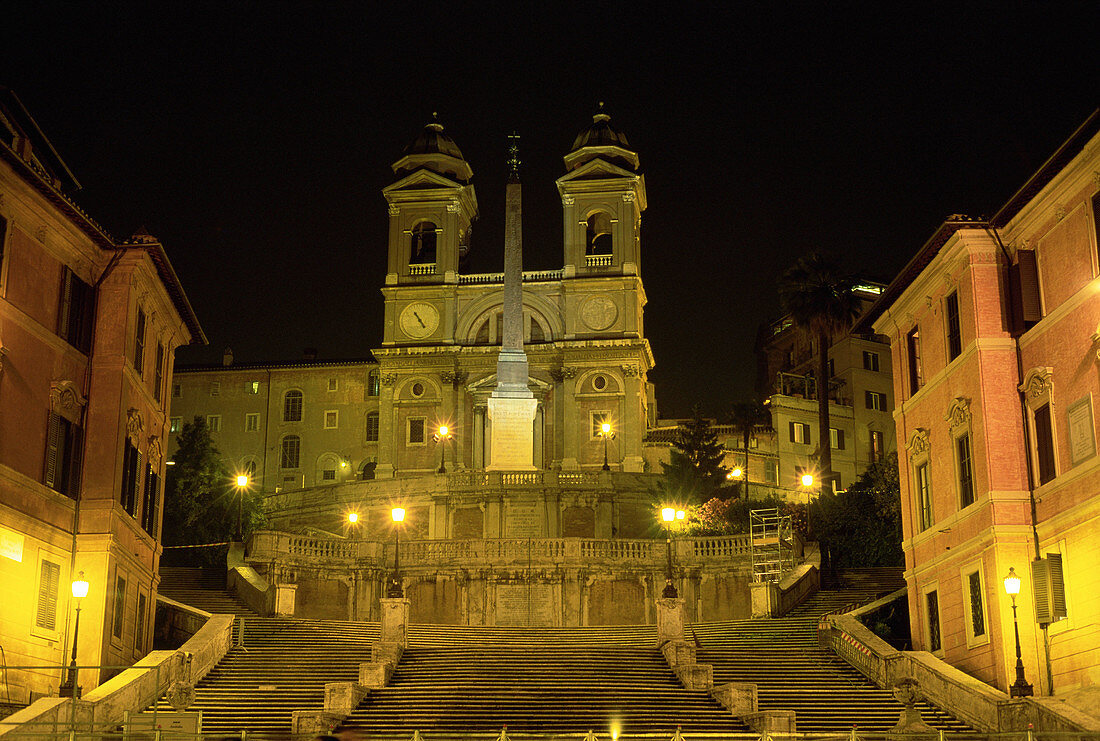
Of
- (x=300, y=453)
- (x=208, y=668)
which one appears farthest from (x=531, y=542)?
(x=300, y=453)

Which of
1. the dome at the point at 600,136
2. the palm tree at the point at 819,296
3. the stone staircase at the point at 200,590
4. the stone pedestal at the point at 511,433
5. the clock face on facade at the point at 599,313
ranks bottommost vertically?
the stone staircase at the point at 200,590

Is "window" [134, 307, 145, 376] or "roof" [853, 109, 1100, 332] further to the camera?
"window" [134, 307, 145, 376]

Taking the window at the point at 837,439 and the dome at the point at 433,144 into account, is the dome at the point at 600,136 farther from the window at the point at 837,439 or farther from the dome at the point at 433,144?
the window at the point at 837,439

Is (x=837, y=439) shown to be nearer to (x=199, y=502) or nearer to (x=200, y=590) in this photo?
(x=199, y=502)

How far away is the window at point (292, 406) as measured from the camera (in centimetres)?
10219

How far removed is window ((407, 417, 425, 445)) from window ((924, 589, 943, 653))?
52.8 meters

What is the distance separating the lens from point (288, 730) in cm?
3039

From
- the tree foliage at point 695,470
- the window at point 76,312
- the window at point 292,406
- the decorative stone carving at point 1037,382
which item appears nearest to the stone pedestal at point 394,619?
the window at point 76,312

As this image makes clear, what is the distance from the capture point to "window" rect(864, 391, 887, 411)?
10150 centimetres

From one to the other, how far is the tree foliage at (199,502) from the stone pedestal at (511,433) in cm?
1239

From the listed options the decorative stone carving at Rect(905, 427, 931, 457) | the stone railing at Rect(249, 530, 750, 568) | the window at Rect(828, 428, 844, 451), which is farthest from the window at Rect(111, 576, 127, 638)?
the window at Rect(828, 428, 844, 451)

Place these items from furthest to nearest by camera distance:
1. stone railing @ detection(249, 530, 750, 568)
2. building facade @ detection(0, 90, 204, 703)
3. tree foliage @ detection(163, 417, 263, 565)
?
1. tree foliage @ detection(163, 417, 263, 565)
2. stone railing @ detection(249, 530, 750, 568)
3. building facade @ detection(0, 90, 204, 703)

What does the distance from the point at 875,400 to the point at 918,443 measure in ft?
212

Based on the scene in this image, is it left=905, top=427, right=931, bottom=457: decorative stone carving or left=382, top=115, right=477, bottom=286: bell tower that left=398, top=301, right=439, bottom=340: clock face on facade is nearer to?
left=382, top=115, right=477, bottom=286: bell tower
